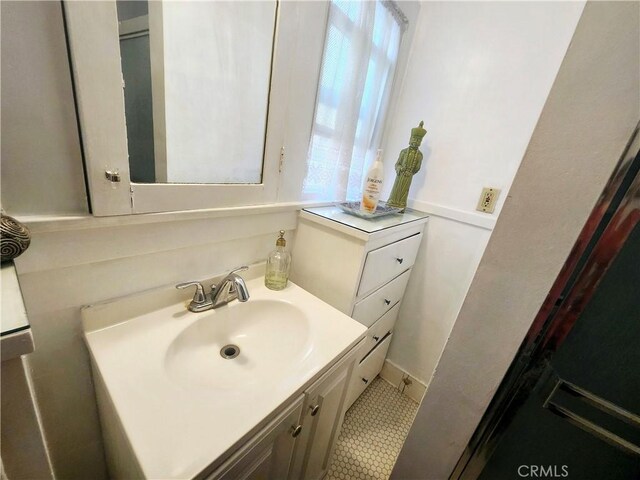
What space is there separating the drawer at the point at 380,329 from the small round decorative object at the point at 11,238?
114cm

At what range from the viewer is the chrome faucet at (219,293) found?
73cm

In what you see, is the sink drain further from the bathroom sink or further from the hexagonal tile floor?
the hexagonal tile floor

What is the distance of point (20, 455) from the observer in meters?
0.31

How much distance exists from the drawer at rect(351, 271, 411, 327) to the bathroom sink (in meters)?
0.30

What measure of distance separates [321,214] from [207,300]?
1.73ft

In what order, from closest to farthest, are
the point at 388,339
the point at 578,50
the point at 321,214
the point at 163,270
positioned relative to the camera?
the point at 578,50
the point at 163,270
the point at 321,214
the point at 388,339

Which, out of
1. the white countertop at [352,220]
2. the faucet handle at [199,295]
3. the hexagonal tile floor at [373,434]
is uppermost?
the white countertop at [352,220]

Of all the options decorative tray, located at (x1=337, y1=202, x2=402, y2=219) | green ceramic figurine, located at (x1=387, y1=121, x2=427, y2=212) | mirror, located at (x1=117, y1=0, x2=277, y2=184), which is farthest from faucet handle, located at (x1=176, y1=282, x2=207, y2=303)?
green ceramic figurine, located at (x1=387, y1=121, x2=427, y2=212)

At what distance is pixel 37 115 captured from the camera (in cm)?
46

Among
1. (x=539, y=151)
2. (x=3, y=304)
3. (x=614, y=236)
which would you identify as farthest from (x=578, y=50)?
(x=3, y=304)

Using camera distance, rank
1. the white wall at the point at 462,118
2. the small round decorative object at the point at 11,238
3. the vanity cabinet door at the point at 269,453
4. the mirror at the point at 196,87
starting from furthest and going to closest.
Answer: the white wall at the point at 462,118, the mirror at the point at 196,87, the vanity cabinet door at the point at 269,453, the small round decorative object at the point at 11,238

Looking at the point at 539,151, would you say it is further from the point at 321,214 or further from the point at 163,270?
the point at 163,270

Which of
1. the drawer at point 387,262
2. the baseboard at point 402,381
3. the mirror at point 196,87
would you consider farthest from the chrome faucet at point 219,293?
the baseboard at point 402,381

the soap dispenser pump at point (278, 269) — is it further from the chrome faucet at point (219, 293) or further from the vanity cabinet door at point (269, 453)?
the vanity cabinet door at point (269, 453)
